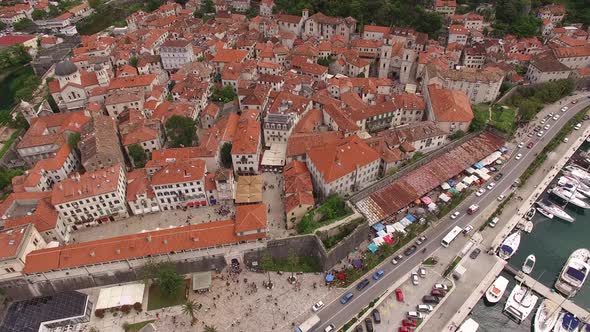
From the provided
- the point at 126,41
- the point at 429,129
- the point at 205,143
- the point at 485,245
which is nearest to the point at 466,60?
the point at 429,129

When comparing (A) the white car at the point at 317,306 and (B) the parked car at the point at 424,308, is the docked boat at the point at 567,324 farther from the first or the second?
(A) the white car at the point at 317,306

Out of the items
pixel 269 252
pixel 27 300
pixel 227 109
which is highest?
pixel 227 109

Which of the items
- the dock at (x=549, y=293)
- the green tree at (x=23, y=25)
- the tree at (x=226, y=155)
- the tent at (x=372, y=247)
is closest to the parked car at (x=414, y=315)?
the tent at (x=372, y=247)

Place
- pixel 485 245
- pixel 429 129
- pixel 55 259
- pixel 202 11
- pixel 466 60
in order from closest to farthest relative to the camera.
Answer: pixel 55 259, pixel 485 245, pixel 429 129, pixel 466 60, pixel 202 11

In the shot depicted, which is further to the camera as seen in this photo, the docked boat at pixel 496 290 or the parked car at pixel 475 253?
the parked car at pixel 475 253

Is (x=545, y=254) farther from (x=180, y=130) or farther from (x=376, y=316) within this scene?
Answer: (x=180, y=130)

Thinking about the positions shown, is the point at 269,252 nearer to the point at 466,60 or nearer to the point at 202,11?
the point at 466,60

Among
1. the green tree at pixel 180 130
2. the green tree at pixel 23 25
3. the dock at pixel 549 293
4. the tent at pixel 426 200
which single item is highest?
the green tree at pixel 23 25
